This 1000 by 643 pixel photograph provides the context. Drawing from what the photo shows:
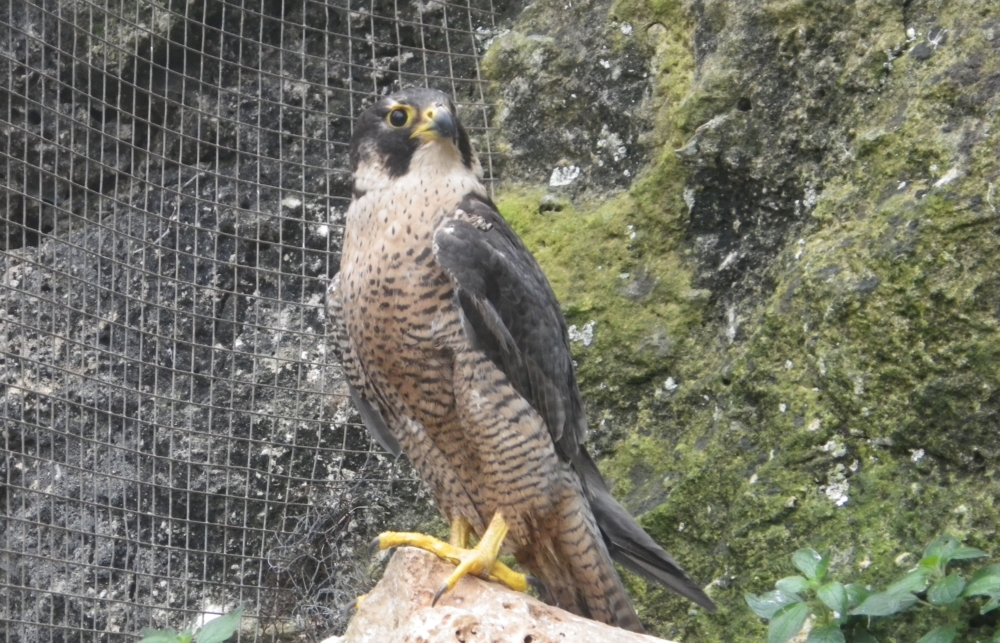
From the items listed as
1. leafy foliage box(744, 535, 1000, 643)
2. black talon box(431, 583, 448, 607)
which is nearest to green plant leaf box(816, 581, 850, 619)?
leafy foliage box(744, 535, 1000, 643)

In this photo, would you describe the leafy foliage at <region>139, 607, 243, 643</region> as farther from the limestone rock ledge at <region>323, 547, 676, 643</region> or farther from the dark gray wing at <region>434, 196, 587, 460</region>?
the dark gray wing at <region>434, 196, 587, 460</region>

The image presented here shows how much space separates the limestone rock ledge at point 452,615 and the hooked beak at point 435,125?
117 cm

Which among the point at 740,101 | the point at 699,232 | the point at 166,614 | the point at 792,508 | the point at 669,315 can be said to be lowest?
the point at 166,614

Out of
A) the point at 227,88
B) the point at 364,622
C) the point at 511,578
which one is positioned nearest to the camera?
the point at 364,622

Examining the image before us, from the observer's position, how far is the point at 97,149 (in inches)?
181

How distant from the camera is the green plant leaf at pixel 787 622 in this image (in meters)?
2.76

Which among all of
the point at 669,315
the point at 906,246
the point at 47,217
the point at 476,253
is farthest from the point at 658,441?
the point at 47,217

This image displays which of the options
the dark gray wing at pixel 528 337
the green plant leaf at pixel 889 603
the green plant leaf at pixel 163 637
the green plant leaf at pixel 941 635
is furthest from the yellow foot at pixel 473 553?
the green plant leaf at pixel 941 635

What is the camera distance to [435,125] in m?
3.14

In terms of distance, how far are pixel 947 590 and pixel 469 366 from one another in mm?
1330

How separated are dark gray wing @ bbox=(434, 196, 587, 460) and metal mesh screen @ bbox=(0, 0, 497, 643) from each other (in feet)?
3.98

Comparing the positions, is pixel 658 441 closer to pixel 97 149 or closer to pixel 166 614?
pixel 166 614

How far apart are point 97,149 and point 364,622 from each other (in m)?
2.78

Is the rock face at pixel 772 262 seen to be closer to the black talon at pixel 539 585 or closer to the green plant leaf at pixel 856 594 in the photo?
the green plant leaf at pixel 856 594
